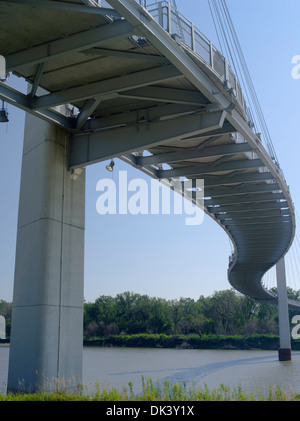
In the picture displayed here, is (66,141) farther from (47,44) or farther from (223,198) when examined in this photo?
(223,198)

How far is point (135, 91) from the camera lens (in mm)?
15000

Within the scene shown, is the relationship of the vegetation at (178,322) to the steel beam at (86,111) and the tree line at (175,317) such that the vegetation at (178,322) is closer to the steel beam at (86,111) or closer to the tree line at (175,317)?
the tree line at (175,317)

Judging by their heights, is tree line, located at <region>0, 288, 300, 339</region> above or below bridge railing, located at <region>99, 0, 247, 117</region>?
below

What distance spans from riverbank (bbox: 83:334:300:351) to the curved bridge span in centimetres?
6270

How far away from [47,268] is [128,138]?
5.18 meters

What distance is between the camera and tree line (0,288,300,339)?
93.0 m

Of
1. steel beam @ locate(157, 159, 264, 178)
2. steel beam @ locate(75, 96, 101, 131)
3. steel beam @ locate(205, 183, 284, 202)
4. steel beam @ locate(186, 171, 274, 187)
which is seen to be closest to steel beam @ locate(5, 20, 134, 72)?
steel beam @ locate(75, 96, 101, 131)

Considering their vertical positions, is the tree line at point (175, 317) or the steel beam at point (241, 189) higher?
the steel beam at point (241, 189)

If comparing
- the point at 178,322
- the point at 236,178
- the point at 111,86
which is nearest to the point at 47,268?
the point at 111,86

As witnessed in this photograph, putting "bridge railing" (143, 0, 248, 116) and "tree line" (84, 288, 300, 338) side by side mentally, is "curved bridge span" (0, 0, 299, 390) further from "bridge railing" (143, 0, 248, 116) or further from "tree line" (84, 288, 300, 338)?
"tree line" (84, 288, 300, 338)

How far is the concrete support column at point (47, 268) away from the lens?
46.1 feet

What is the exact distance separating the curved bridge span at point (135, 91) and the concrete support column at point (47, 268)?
0.70 m

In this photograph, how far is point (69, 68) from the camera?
1360 cm

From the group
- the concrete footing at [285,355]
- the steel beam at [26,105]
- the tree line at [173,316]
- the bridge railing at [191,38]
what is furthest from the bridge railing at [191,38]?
the tree line at [173,316]
